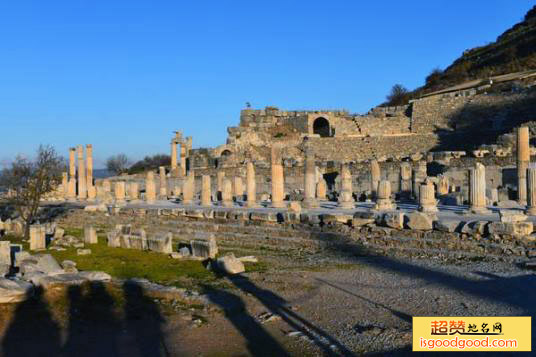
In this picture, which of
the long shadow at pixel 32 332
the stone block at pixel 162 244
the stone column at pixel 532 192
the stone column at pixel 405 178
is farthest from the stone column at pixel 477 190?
the long shadow at pixel 32 332

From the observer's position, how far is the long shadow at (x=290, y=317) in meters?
7.42

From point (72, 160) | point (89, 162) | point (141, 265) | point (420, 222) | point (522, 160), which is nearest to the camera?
point (420, 222)

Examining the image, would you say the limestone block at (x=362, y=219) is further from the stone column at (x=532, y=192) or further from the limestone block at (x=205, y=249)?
the stone column at (x=532, y=192)

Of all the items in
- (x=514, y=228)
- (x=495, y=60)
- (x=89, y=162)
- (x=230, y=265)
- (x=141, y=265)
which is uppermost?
(x=495, y=60)

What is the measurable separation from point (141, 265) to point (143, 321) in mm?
5402

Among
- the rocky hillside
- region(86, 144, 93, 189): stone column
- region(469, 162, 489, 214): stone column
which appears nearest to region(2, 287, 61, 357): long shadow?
region(469, 162, 489, 214): stone column

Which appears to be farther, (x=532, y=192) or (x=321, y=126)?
(x=321, y=126)

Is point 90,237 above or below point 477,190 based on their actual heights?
below

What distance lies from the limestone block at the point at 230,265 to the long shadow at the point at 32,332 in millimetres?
3774

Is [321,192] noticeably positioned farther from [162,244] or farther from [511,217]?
[511,217]

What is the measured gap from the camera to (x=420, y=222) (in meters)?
13.7

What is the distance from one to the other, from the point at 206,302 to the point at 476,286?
14.4ft

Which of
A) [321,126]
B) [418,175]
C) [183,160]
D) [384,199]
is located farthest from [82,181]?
[384,199]

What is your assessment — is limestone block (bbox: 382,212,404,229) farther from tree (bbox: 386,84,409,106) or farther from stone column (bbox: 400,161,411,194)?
tree (bbox: 386,84,409,106)
